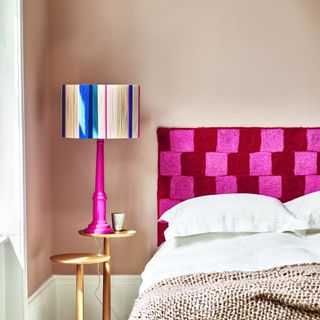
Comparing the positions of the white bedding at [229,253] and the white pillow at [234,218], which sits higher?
the white pillow at [234,218]

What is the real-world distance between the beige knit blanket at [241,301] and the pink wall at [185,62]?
5.02ft

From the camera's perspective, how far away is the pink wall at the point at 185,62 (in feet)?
13.4

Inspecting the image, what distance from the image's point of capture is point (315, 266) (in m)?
2.89

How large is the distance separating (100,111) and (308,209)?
1.12 metres

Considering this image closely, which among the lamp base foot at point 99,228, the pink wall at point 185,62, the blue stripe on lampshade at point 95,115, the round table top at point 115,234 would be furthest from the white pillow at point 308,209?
the blue stripe on lampshade at point 95,115

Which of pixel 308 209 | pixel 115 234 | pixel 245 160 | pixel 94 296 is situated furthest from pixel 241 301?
pixel 94 296

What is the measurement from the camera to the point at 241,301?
2473 millimetres

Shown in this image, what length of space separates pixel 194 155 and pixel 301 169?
23.0 inches

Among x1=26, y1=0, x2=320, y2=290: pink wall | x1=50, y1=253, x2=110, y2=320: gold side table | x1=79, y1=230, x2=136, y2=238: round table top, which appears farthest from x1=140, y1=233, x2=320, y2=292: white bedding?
x1=26, y1=0, x2=320, y2=290: pink wall

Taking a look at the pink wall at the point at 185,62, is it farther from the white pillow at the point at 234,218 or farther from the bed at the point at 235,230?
the white pillow at the point at 234,218

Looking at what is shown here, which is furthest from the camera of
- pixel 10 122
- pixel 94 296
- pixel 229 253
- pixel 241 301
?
pixel 94 296

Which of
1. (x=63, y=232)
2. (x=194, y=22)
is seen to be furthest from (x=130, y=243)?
(x=194, y=22)

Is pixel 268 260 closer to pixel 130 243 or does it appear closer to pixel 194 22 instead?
pixel 130 243

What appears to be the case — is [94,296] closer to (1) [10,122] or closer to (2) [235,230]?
(2) [235,230]
